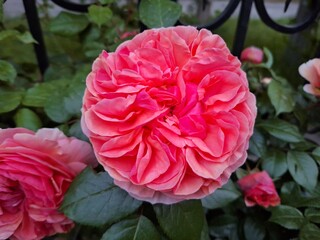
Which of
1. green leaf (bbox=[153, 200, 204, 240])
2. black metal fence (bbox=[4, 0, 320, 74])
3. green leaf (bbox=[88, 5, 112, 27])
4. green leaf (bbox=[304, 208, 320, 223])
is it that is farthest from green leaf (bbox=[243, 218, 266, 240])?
green leaf (bbox=[88, 5, 112, 27])

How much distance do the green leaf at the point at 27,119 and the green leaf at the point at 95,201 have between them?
158 mm

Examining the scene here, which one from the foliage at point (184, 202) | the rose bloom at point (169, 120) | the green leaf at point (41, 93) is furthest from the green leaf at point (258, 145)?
the green leaf at point (41, 93)

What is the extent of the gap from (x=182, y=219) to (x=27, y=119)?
0.29 metres

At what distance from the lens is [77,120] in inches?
22.6

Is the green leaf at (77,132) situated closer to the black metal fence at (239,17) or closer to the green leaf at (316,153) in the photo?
the black metal fence at (239,17)

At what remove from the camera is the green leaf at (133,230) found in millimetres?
461

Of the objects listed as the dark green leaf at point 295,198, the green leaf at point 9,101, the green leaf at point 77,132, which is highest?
the green leaf at point 9,101

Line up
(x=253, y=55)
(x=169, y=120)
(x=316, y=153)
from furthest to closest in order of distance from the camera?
(x=253, y=55) < (x=316, y=153) < (x=169, y=120)

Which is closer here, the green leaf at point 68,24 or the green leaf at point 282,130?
the green leaf at point 282,130

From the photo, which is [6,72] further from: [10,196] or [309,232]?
[309,232]

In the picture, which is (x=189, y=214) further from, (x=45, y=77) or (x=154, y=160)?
(x=45, y=77)

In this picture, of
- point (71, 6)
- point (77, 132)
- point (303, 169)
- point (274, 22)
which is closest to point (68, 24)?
point (71, 6)

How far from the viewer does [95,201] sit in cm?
45

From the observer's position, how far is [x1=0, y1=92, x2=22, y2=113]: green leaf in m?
0.57
